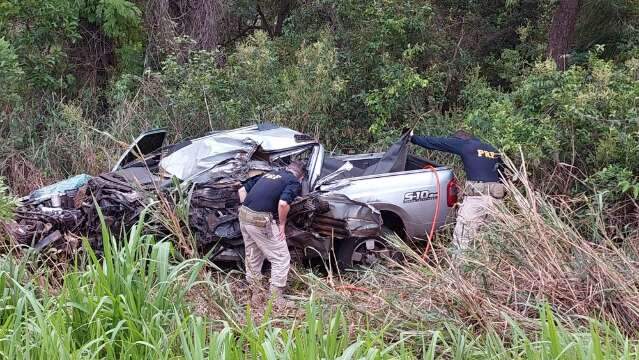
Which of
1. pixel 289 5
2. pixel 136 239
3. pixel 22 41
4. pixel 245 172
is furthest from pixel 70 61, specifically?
pixel 136 239

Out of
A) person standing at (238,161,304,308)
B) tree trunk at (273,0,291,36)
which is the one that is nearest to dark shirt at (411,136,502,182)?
person standing at (238,161,304,308)

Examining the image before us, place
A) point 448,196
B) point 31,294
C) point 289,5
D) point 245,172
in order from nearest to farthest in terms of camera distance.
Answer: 1. point 31,294
2. point 245,172
3. point 448,196
4. point 289,5

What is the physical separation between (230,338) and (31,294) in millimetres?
1304

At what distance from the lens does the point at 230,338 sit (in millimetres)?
3320

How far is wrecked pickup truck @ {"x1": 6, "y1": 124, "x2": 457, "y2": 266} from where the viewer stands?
6.07m

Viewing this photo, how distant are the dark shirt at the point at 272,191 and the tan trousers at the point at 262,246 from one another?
2.7 inches

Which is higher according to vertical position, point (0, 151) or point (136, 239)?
point (136, 239)

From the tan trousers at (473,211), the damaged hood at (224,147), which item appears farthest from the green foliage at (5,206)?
the tan trousers at (473,211)

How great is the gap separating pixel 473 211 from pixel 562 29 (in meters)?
4.58

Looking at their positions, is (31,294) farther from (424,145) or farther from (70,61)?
(70,61)

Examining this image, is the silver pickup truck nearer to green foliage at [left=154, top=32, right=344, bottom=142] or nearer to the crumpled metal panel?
the crumpled metal panel

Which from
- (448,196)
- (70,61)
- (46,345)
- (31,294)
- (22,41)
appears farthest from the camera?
(70,61)

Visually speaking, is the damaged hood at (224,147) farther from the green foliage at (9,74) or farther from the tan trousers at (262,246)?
the green foliage at (9,74)

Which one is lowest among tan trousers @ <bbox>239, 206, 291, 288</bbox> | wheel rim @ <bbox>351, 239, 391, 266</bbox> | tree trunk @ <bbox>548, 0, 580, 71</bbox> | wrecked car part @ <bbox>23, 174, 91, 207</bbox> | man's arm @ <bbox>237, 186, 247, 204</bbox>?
wheel rim @ <bbox>351, 239, 391, 266</bbox>
